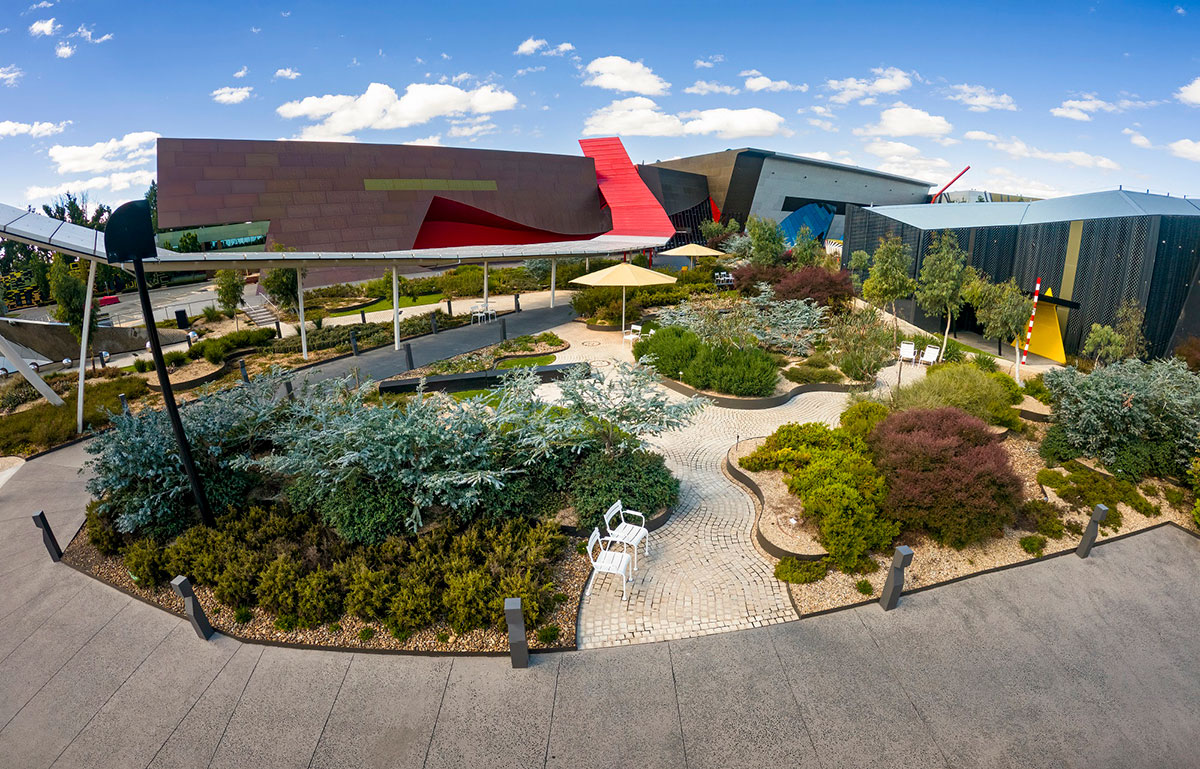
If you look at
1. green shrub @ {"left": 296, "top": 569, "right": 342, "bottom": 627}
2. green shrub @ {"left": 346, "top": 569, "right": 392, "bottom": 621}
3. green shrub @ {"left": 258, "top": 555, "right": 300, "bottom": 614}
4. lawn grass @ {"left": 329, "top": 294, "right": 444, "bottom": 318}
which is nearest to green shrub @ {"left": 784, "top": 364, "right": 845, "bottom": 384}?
green shrub @ {"left": 346, "top": 569, "right": 392, "bottom": 621}

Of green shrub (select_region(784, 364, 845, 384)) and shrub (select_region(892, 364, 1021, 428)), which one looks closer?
shrub (select_region(892, 364, 1021, 428))

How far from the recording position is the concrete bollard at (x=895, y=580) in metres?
5.85

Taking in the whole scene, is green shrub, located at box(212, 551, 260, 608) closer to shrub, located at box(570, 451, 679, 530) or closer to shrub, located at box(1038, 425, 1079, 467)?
shrub, located at box(570, 451, 679, 530)

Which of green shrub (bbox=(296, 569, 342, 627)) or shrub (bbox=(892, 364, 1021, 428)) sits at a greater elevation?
shrub (bbox=(892, 364, 1021, 428))

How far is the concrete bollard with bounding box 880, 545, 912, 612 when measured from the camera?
19.2ft

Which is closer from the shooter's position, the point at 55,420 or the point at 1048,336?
the point at 55,420

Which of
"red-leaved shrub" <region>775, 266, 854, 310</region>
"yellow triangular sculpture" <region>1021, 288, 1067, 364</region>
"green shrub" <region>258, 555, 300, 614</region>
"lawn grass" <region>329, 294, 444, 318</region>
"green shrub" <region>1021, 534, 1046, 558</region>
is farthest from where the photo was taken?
"lawn grass" <region>329, 294, 444, 318</region>

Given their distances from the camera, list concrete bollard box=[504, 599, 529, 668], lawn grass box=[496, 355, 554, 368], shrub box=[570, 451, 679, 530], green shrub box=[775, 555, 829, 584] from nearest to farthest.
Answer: concrete bollard box=[504, 599, 529, 668], green shrub box=[775, 555, 829, 584], shrub box=[570, 451, 679, 530], lawn grass box=[496, 355, 554, 368]

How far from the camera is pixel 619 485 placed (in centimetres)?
725

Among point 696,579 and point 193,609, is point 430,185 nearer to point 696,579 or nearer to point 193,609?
point 193,609

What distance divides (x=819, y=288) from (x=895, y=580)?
593 inches

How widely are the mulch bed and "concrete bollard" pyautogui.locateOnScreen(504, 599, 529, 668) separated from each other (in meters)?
0.35

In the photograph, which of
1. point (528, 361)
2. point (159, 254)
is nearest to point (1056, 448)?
point (528, 361)

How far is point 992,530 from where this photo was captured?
716 centimetres
